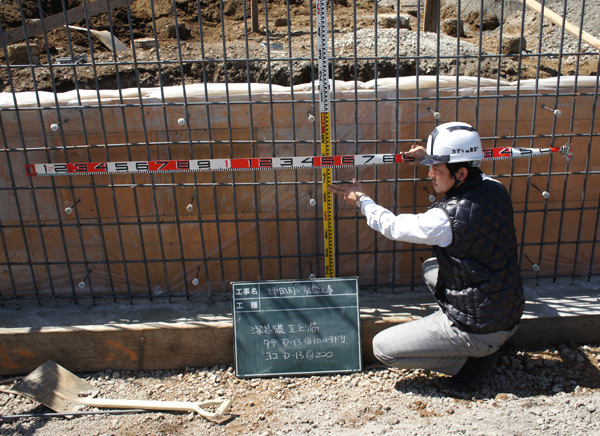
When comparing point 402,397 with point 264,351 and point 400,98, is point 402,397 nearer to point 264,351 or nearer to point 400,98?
point 264,351

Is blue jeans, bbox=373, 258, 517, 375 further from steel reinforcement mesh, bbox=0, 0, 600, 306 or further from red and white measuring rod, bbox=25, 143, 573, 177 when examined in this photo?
red and white measuring rod, bbox=25, 143, 573, 177

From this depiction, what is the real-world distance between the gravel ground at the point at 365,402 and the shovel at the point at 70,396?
6 centimetres

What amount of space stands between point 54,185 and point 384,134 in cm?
291

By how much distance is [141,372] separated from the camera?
4.27 metres

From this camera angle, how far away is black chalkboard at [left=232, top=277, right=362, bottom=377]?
412cm

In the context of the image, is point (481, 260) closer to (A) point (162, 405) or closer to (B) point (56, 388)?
(A) point (162, 405)

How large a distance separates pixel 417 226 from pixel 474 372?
4.29 feet

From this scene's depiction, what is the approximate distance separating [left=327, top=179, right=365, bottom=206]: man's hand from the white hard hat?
634 mm

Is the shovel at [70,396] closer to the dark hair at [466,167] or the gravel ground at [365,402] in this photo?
the gravel ground at [365,402]

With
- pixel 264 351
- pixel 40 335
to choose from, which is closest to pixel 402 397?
pixel 264 351

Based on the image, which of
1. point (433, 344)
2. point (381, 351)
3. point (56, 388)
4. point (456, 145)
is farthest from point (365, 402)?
point (56, 388)

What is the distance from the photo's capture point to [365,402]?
12.5ft

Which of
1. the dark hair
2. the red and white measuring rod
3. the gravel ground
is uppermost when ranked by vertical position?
the dark hair

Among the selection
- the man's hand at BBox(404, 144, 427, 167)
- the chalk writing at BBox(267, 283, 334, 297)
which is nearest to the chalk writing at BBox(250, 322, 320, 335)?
the chalk writing at BBox(267, 283, 334, 297)
